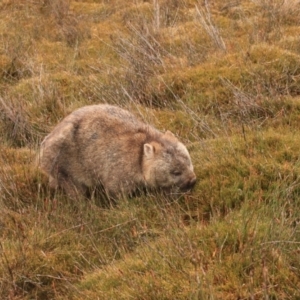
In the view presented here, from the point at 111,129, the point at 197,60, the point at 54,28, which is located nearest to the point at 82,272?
the point at 111,129

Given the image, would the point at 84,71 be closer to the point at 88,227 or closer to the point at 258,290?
the point at 88,227

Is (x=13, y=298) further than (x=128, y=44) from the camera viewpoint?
No

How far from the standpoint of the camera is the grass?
3480 millimetres

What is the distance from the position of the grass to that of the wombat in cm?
18

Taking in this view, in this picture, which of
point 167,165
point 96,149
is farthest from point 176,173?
point 96,149

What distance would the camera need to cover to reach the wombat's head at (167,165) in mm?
4751

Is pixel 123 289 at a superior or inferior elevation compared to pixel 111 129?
inferior

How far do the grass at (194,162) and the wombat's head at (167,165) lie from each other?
0.54 feet

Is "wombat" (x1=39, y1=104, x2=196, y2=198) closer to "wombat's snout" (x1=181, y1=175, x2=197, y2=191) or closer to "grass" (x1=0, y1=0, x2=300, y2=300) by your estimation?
"wombat's snout" (x1=181, y1=175, x2=197, y2=191)

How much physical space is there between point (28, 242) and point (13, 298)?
22.6 inches

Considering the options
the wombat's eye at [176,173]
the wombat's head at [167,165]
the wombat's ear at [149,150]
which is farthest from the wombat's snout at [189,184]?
the wombat's ear at [149,150]

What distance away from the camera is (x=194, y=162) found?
511cm

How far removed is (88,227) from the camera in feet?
14.2

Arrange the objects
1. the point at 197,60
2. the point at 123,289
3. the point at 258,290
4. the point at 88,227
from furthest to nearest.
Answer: the point at 197,60, the point at 88,227, the point at 123,289, the point at 258,290
